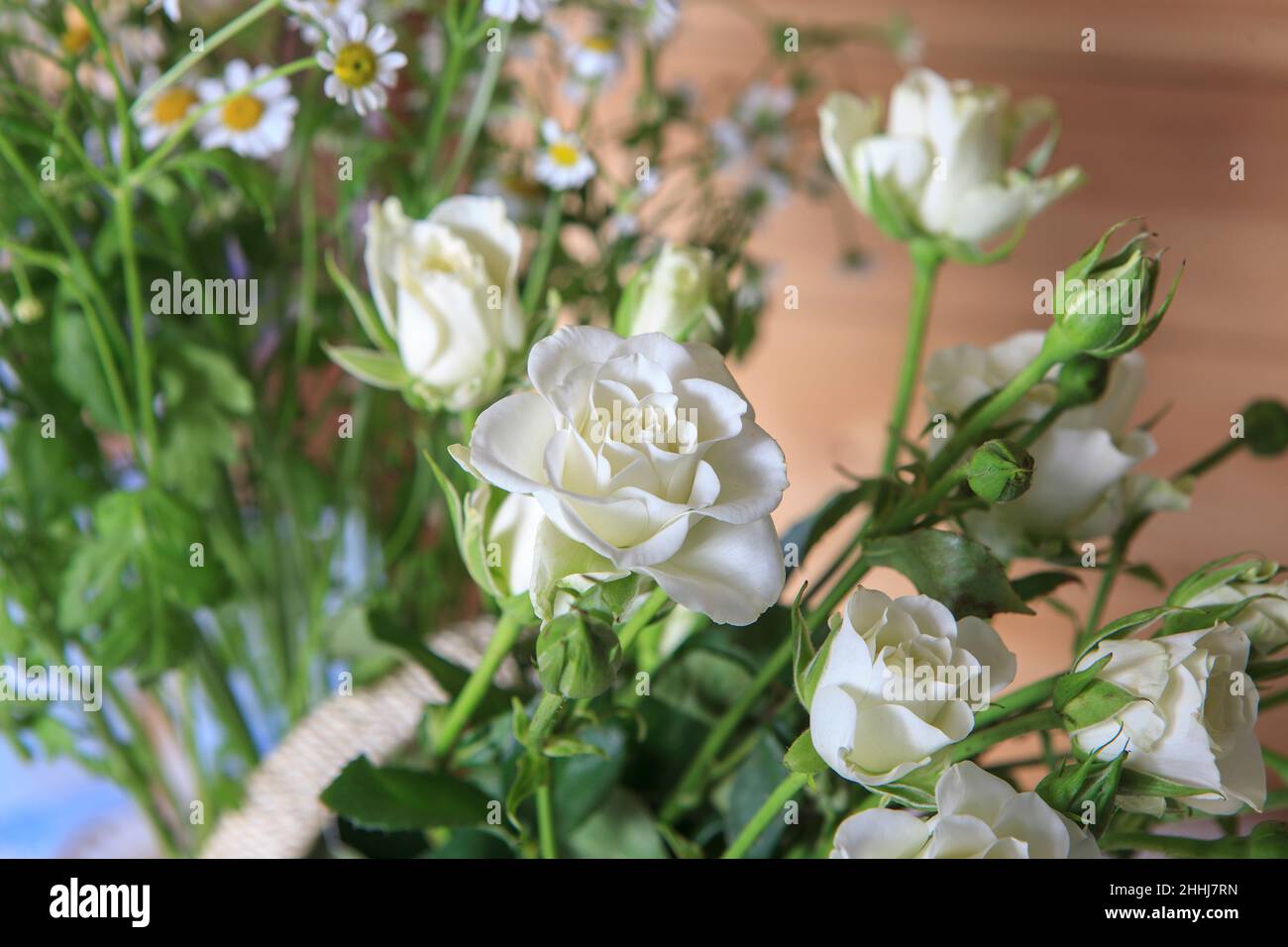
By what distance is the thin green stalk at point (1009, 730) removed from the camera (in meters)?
0.25

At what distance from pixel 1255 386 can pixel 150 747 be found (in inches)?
27.1

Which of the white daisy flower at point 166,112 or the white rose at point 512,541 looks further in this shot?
the white daisy flower at point 166,112

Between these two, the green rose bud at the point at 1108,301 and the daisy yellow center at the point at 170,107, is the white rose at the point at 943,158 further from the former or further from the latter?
the daisy yellow center at the point at 170,107

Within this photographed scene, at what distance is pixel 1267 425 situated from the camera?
378 millimetres

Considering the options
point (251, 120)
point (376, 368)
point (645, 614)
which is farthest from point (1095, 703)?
point (251, 120)

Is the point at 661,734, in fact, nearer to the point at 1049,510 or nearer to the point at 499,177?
the point at 1049,510

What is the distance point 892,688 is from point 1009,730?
4 cm

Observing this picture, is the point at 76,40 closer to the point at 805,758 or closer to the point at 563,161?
the point at 563,161

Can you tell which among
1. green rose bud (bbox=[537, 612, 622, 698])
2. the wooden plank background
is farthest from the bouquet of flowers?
the wooden plank background

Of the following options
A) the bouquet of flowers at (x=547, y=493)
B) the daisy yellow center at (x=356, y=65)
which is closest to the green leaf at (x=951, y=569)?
the bouquet of flowers at (x=547, y=493)

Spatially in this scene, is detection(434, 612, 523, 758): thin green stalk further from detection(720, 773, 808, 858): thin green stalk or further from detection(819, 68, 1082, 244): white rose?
detection(819, 68, 1082, 244): white rose

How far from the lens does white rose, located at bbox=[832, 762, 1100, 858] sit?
23 centimetres
